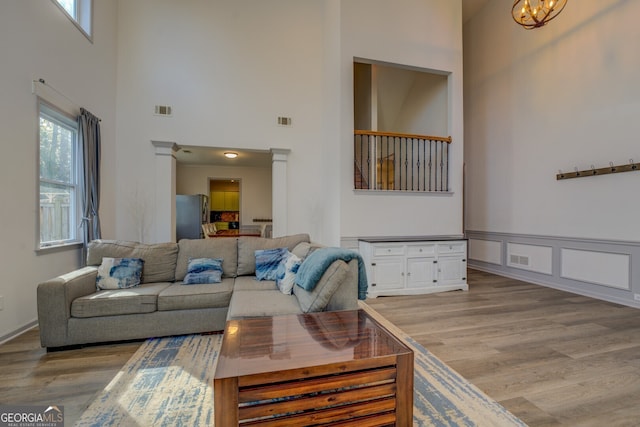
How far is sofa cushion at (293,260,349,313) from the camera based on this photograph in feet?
7.16

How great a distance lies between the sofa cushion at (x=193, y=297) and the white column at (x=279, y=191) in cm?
261

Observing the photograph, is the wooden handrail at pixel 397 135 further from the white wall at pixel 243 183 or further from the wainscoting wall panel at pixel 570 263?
the white wall at pixel 243 183

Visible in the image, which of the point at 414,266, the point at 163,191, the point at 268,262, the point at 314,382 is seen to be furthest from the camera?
the point at 163,191

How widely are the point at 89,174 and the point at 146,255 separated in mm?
1778

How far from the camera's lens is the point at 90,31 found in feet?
13.1

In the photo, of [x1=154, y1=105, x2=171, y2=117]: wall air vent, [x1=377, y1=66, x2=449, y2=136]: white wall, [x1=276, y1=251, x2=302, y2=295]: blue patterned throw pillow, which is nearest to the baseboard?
[x1=276, y1=251, x2=302, y2=295]: blue patterned throw pillow

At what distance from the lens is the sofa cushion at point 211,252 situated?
3.18 meters

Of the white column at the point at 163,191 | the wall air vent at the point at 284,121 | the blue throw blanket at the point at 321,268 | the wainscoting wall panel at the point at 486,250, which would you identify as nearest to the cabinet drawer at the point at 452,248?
the wainscoting wall panel at the point at 486,250

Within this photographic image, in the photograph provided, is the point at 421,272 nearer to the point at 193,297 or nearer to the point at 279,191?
the point at 279,191

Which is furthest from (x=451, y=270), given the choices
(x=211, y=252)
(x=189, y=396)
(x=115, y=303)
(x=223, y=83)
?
(x=223, y=83)

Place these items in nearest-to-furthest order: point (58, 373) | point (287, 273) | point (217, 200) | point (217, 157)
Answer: point (58, 373) → point (287, 273) → point (217, 157) → point (217, 200)

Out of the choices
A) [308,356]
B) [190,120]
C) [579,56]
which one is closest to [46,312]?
[308,356]

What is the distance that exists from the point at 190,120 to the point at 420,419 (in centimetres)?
531

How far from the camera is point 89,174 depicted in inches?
151
